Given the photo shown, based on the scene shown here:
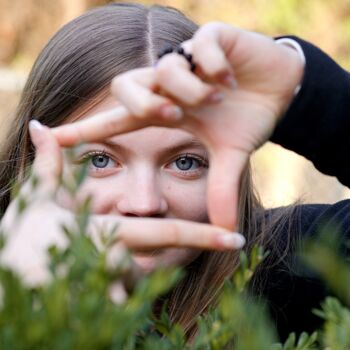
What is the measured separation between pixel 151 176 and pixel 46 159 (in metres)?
0.77

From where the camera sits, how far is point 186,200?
5.95 feet

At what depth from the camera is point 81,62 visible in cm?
210

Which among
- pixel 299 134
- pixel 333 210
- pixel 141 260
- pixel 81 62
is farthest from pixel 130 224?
pixel 333 210

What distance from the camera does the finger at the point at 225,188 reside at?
1.08m

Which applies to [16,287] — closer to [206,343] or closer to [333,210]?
[206,343]

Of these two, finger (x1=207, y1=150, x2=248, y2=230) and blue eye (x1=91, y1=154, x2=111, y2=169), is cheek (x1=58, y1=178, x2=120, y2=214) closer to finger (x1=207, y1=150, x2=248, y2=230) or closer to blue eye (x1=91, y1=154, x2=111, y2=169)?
blue eye (x1=91, y1=154, x2=111, y2=169)

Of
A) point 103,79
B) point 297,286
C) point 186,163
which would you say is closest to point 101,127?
point 186,163

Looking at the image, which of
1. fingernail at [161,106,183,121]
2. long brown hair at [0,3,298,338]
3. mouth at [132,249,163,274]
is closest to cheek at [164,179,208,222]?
mouth at [132,249,163,274]

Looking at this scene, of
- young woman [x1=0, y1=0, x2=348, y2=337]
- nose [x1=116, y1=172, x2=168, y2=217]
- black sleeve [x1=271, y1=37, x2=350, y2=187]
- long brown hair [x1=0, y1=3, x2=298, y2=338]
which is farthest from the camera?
long brown hair [x1=0, y1=3, x2=298, y2=338]

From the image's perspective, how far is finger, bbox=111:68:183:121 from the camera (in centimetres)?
103

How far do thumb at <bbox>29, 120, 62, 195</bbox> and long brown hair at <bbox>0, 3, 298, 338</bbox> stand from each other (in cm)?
90

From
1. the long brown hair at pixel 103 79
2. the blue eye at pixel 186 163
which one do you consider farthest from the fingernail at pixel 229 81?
the long brown hair at pixel 103 79

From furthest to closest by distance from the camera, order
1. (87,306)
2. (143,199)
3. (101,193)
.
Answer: (101,193) → (143,199) → (87,306)

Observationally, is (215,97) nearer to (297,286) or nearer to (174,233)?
(174,233)
